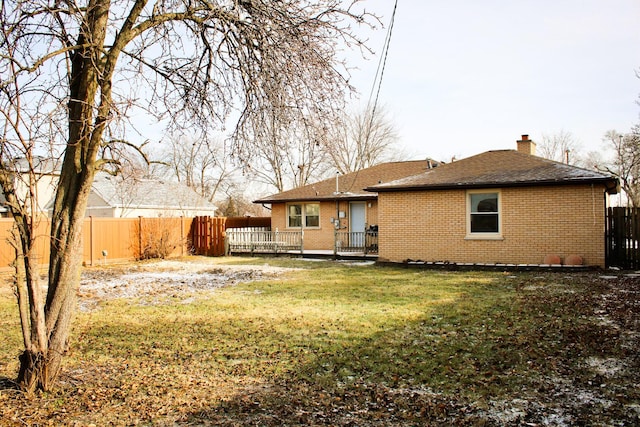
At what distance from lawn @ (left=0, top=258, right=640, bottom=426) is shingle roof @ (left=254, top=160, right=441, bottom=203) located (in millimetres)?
12089

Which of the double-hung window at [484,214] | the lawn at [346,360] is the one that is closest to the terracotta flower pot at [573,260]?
the double-hung window at [484,214]

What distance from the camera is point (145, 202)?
1335 inches

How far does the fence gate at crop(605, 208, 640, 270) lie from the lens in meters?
14.2

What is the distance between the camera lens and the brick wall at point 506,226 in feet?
47.0

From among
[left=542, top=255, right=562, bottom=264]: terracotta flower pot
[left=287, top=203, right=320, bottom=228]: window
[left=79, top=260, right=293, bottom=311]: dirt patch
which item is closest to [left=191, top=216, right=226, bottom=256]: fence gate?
[left=287, top=203, right=320, bottom=228]: window

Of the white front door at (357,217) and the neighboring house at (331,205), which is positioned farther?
the white front door at (357,217)

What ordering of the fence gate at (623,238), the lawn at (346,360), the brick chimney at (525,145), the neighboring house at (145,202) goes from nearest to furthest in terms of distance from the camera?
the lawn at (346,360) < the fence gate at (623,238) < the brick chimney at (525,145) < the neighboring house at (145,202)

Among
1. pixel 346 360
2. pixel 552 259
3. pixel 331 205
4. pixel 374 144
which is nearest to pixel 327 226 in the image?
pixel 331 205

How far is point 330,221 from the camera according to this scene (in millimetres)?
22609

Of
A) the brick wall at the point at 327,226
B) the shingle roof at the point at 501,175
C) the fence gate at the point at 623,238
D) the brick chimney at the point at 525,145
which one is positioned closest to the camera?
the fence gate at the point at 623,238

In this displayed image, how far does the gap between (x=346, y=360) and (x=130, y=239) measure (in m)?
16.9

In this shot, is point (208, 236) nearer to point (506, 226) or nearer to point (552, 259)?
point (506, 226)

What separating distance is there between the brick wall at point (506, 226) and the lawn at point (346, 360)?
404cm

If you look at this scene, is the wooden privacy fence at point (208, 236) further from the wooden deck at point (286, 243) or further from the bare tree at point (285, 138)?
the bare tree at point (285, 138)
